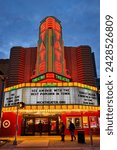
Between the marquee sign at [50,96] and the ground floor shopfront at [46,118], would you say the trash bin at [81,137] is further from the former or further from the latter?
the marquee sign at [50,96]

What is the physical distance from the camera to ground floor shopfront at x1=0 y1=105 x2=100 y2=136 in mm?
24094

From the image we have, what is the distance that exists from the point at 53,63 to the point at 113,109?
35.0m

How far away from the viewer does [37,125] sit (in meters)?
24.5

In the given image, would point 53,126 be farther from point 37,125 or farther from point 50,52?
point 50,52

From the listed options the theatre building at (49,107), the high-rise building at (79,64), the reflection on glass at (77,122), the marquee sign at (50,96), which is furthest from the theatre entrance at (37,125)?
the high-rise building at (79,64)

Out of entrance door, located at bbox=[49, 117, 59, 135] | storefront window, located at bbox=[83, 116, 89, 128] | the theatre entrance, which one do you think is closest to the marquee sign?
storefront window, located at bbox=[83, 116, 89, 128]

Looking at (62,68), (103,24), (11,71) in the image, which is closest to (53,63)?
(62,68)

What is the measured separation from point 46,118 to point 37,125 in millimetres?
1406

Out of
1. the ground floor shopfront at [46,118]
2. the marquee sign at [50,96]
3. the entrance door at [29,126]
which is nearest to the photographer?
the ground floor shopfront at [46,118]

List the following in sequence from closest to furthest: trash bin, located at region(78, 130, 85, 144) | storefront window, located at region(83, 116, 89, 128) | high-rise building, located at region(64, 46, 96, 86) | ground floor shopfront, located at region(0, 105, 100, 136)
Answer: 1. trash bin, located at region(78, 130, 85, 144)
2. ground floor shopfront, located at region(0, 105, 100, 136)
3. storefront window, located at region(83, 116, 89, 128)
4. high-rise building, located at region(64, 46, 96, 86)

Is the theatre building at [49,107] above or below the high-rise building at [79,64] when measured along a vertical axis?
below

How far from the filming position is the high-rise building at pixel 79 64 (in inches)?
4894

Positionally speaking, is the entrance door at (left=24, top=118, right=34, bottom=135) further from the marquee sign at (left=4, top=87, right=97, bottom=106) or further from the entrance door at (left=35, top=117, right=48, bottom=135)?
the marquee sign at (left=4, top=87, right=97, bottom=106)

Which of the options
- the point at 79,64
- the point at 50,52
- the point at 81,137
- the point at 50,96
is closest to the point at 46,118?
the point at 50,96
